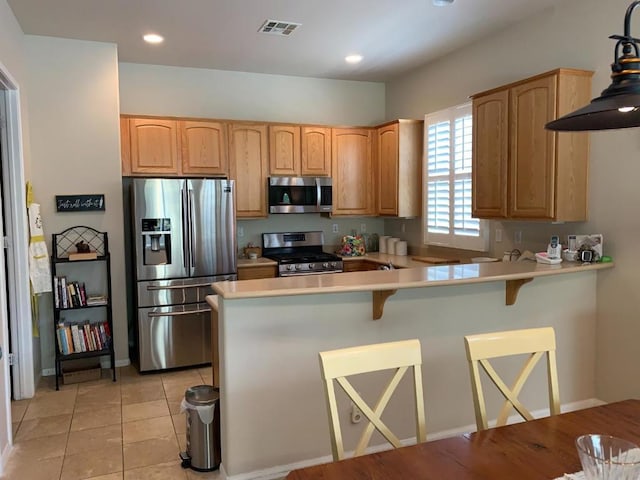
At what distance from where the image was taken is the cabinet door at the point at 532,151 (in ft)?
10.6

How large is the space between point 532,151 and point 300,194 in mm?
2551

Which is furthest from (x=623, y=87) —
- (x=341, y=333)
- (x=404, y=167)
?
(x=404, y=167)

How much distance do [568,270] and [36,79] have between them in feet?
14.4

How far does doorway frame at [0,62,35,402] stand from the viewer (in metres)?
3.53

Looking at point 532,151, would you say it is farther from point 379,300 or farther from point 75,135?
point 75,135

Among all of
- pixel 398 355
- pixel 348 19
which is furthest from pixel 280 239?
pixel 398 355

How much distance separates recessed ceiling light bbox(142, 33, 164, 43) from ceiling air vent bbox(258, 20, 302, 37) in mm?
900

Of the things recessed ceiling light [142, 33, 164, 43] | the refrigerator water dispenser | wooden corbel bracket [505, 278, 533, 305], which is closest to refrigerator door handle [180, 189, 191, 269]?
the refrigerator water dispenser

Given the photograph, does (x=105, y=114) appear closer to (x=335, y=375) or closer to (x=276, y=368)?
(x=276, y=368)

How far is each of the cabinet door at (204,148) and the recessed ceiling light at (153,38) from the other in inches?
31.2

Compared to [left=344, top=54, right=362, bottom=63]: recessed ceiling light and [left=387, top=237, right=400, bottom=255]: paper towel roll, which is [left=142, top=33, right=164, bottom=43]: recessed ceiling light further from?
[left=387, top=237, right=400, bottom=255]: paper towel roll

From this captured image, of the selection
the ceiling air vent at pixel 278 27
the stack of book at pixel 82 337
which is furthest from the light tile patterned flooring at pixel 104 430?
the ceiling air vent at pixel 278 27

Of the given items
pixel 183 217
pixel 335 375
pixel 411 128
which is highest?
pixel 411 128

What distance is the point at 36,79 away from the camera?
4043mm
